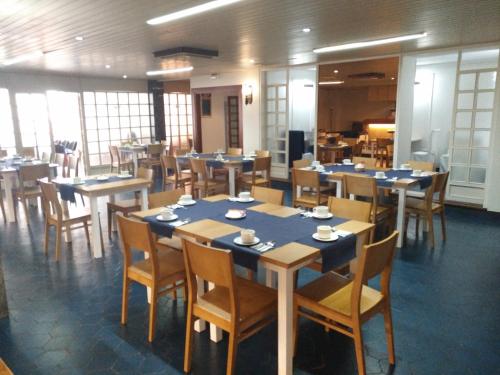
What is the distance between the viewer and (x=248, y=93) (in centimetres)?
888

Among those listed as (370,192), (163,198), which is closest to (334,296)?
(163,198)

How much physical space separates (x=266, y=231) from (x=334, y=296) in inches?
22.4

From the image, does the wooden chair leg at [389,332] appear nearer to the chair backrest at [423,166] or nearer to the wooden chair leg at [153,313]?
the wooden chair leg at [153,313]

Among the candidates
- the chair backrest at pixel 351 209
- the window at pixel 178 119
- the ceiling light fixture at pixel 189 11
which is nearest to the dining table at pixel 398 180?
the chair backrest at pixel 351 209

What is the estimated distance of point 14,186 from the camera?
5.75m

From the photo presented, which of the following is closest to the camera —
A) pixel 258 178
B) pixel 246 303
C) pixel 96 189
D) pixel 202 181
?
pixel 246 303

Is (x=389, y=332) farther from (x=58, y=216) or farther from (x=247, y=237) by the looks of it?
(x=58, y=216)

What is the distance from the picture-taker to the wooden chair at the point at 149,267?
2447 mm

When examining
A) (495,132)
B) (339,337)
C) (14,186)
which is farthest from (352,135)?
(339,337)

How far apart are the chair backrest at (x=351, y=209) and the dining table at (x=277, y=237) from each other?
10.6 inches

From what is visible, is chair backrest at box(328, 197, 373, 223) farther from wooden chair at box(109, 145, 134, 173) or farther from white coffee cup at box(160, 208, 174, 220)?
wooden chair at box(109, 145, 134, 173)

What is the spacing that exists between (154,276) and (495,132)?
556cm

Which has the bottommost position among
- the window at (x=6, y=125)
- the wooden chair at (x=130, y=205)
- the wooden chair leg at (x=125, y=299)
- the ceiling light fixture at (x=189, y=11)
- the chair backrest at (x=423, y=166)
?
the wooden chair leg at (x=125, y=299)

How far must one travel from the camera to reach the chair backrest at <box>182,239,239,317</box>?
1914 mm
